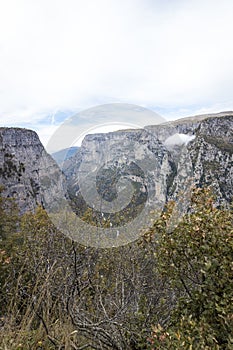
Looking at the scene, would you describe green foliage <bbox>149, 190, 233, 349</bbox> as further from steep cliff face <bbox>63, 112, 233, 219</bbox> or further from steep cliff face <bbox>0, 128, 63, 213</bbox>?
steep cliff face <bbox>0, 128, 63, 213</bbox>

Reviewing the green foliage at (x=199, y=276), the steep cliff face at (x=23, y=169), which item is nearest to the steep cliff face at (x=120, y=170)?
the green foliage at (x=199, y=276)

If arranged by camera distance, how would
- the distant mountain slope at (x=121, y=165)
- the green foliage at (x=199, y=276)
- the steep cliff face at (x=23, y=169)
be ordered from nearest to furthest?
the green foliage at (x=199, y=276) < the distant mountain slope at (x=121, y=165) < the steep cliff face at (x=23, y=169)

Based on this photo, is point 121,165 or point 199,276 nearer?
point 199,276

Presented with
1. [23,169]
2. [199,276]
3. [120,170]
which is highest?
[120,170]

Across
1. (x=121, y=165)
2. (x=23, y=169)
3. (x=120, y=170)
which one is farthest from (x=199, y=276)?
(x=23, y=169)

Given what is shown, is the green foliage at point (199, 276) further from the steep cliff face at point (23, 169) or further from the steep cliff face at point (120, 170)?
the steep cliff face at point (23, 169)

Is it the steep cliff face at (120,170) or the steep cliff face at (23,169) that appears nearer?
the steep cliff face at (120,170)

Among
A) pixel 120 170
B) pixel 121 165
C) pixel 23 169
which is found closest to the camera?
pixel 121 165

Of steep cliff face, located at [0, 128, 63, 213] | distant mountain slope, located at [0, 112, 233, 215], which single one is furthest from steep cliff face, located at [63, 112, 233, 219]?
steep cliff face, located at [0, 128, 63, 213]

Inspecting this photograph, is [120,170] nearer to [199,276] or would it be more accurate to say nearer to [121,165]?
[121,165]
